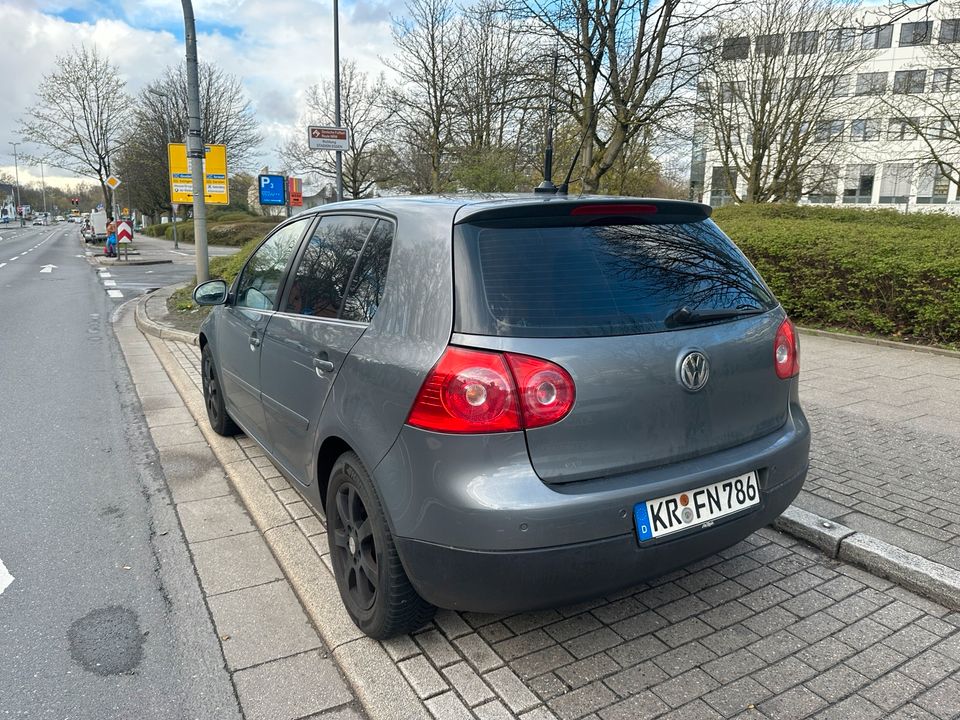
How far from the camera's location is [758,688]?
2.41 meters

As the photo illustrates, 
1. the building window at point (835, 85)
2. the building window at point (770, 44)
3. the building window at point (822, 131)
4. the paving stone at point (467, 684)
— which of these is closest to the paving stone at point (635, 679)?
the paving stone at point (467, 684)

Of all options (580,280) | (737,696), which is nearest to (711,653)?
(737,696)

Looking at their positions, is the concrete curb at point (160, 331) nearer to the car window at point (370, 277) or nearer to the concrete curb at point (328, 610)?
the concrete curb at point (328, 610)

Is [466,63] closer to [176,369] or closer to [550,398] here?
[176,369]

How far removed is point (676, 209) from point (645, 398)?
3.02 feet

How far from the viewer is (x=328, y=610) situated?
2910 mm

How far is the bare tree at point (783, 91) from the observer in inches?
939

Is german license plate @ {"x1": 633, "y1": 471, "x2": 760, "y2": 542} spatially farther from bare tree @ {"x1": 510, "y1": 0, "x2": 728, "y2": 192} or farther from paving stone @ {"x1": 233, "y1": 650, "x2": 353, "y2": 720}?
bare tree @ {"x1": 510, "y1": 0, "x2": 728, "y2": 192}

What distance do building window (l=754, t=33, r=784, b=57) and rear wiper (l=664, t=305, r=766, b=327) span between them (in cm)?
2617

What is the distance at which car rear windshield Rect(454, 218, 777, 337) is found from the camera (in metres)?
2.28

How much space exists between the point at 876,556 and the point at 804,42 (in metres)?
26.1

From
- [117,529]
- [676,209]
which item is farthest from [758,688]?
[117,529]

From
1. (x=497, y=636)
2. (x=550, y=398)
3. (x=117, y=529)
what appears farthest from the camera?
(x=117, y=529)

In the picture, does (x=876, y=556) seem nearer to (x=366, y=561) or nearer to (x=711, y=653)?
(x=711, y=653)
